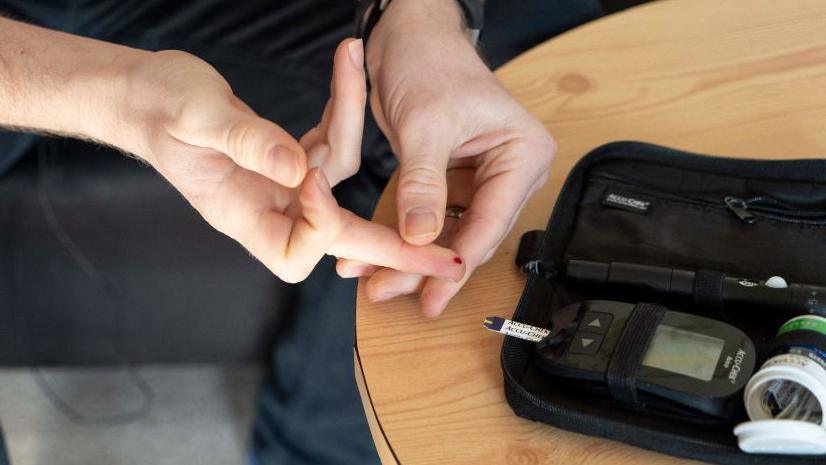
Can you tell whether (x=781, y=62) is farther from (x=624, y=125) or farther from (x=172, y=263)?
(x=172, y=263)

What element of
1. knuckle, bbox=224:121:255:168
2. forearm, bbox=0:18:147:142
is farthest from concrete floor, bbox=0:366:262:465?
knuckle, bbox=224:121:255:168

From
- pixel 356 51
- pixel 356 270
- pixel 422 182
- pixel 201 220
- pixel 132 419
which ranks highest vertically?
pixel 356 51

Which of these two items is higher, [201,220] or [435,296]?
[435,296]

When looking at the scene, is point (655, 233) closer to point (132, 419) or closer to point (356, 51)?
point (356, 51)

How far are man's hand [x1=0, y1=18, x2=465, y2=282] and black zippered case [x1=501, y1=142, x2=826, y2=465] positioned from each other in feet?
0.34

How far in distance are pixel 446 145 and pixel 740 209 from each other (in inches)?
11.6

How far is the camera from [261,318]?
4.70 ft

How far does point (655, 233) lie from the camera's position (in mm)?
737

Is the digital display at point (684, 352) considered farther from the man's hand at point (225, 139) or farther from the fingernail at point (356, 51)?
the fingernail at point (356, 51)

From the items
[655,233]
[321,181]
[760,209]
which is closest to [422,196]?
[321,181]

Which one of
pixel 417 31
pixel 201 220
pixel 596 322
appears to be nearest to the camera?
pixel 596 322

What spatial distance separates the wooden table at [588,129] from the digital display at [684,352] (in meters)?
0.07

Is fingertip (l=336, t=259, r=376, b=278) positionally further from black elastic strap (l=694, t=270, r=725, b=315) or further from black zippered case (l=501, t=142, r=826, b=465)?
black elastic strap (l=694, t=270, r=725, b=315)

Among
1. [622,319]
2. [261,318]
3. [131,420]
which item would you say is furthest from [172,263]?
[622,319]
